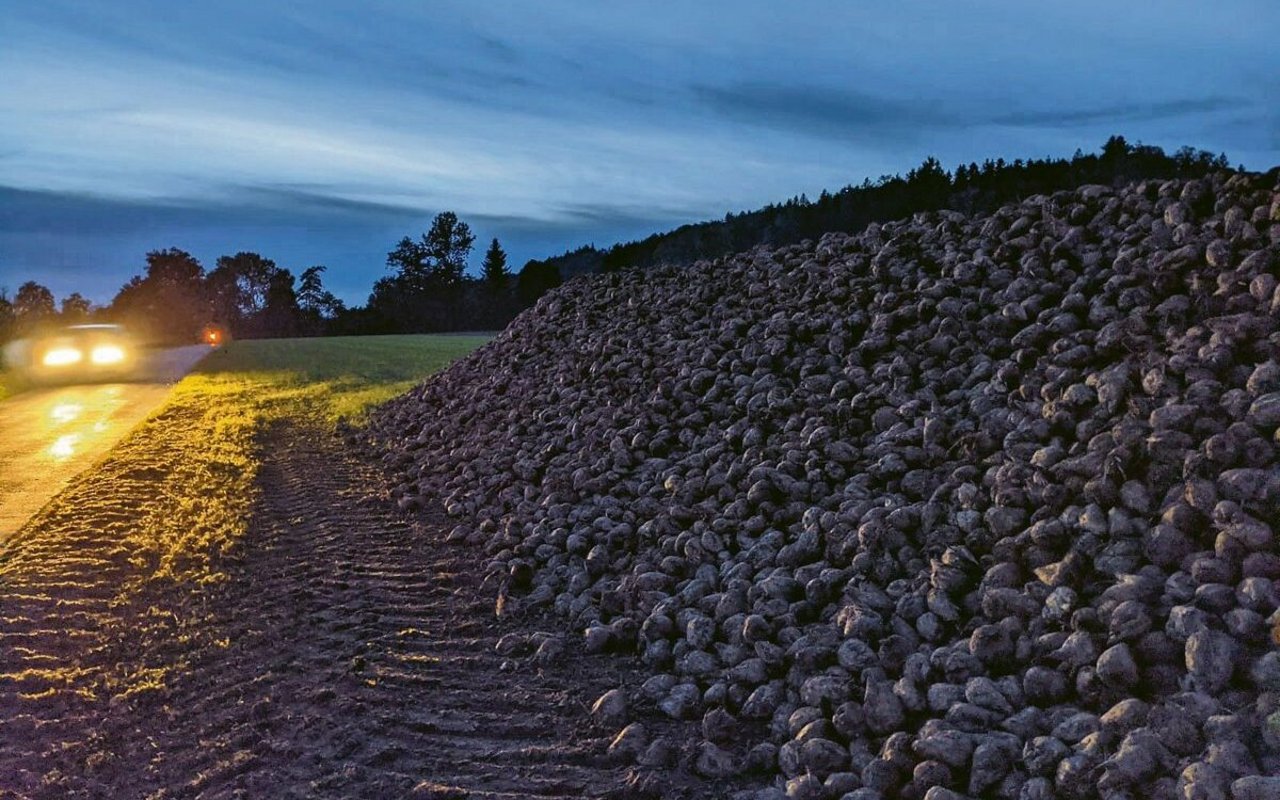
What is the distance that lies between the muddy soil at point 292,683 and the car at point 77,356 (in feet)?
44.9

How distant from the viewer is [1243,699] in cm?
304

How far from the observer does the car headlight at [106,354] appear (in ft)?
63.2

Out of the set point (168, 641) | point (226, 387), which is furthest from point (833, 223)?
point (168, 641)

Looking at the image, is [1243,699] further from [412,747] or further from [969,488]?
[412,747]

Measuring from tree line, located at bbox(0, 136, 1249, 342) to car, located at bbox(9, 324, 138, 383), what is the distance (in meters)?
6.77

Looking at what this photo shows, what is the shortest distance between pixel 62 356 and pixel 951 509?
1938 cm

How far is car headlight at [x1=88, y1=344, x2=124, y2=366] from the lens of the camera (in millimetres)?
19250

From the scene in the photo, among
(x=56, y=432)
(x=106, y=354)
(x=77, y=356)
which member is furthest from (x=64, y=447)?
(x=106, y=354)

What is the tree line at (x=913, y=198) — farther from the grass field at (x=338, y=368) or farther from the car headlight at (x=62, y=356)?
the car headlight at (x=62, y=356)

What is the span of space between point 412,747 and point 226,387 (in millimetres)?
14846

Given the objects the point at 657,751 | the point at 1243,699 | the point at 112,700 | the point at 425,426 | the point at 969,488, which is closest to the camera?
the point at 1243,699

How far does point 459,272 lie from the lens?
63.6 metres

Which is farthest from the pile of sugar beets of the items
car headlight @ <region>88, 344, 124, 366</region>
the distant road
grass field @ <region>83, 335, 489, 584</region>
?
car headlight @ <region>88, 344, 124, 366</region>

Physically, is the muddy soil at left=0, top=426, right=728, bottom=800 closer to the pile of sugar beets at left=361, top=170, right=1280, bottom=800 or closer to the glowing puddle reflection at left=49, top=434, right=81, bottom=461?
the pile of sugar beets at left=361, top=170, right=1280, bottom=800
